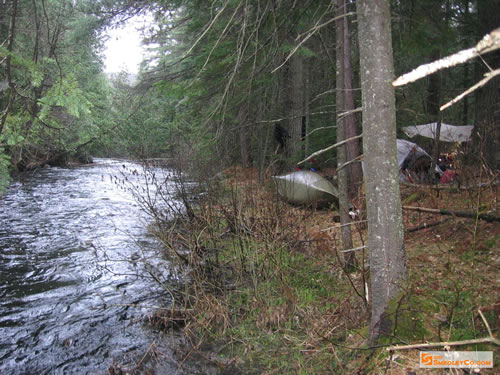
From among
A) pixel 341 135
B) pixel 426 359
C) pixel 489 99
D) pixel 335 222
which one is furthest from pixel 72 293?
pixel 489 99

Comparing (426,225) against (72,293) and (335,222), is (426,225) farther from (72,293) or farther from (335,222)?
(72,293)

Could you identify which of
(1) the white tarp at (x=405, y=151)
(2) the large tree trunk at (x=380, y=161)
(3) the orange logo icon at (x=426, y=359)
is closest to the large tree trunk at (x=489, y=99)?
(1) the white tarp at (x=405, y=151)

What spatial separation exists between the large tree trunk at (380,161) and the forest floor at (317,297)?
163mm

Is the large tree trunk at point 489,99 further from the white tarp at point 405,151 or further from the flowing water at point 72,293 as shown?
the flowing water at point 72,293

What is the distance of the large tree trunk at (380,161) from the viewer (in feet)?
9.03

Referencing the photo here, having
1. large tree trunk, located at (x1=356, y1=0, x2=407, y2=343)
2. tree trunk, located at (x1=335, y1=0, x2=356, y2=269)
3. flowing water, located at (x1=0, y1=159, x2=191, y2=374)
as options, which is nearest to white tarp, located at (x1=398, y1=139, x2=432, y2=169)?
tree trunk, located at (x1=335, y1=0, x2=356, y2=269)

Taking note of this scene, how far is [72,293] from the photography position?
5539 millimetres

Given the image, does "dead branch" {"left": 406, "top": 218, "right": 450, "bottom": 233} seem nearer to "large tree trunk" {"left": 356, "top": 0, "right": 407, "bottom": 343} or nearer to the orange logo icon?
"large tree trunk" {"left": 356, "top": 0, "right": 407, "bottom": 343}

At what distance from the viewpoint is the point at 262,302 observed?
443 cm

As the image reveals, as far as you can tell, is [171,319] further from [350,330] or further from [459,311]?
[459,311]

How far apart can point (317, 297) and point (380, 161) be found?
2.45m

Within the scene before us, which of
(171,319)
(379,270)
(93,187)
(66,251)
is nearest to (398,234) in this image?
(379,270)

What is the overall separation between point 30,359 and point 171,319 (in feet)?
5.03

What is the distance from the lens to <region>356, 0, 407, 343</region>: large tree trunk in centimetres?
275
